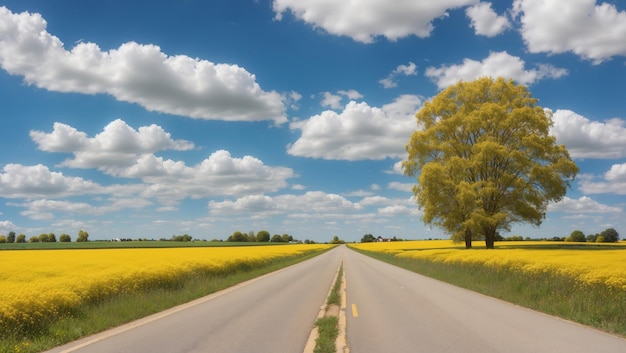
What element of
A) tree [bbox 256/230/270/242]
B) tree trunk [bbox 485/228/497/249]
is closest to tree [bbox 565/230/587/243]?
tree trunk [bbox 485/228/497/249]

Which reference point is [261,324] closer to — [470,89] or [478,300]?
[478,300]

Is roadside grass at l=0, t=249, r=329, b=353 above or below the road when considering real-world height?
below

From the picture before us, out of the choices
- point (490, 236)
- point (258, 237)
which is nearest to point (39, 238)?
point (258, 237)

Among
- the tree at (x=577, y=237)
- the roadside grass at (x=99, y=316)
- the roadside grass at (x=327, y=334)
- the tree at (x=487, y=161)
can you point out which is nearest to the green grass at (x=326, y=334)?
the roadside grass at (x=327, y=334)

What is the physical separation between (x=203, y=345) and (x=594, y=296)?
1074 cm

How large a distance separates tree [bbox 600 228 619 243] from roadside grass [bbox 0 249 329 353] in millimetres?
74861

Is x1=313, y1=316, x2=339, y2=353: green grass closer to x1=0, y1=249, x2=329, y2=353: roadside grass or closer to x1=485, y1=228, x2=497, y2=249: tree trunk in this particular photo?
x1=0, y1=249, x2=329, y2=353: roadside grass

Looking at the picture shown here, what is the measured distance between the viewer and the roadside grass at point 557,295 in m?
10.7

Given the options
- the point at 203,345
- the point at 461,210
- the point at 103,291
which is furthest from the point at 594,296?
the point at 461,210

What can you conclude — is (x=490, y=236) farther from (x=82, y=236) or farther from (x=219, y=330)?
(x=82, y=236)

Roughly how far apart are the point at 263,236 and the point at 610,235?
12233cm

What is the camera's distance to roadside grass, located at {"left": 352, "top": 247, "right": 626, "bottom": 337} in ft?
35.1

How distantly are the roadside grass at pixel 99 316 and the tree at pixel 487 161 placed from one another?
2788cm

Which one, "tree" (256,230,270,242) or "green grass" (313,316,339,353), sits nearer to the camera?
"green grass" (313,316,339,353)
